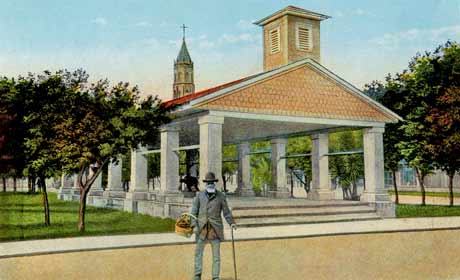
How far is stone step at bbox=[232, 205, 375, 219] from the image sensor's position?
1706cm

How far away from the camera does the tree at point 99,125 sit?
15.3 m

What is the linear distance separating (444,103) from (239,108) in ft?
30.5

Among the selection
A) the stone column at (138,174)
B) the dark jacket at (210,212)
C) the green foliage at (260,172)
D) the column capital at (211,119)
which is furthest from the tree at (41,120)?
the green foliage at (260,172)

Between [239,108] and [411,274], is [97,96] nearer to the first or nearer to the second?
[239,108]

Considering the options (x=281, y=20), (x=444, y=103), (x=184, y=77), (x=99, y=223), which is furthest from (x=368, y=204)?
(x=184, y=77)

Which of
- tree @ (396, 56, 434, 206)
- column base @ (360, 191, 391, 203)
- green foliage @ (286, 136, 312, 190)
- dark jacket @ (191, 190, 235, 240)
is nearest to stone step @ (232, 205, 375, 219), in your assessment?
column base @ (360, 191, 391, 203)

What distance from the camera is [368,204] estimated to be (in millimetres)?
20297

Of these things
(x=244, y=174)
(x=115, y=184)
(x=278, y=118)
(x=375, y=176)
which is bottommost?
(x=115, y=184)

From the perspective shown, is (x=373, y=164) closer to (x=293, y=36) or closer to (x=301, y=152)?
(x=293, y=36)

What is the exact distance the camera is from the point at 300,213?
59.0 ft

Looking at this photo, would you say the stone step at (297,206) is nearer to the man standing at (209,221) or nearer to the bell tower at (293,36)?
the bell tower at (293,36)

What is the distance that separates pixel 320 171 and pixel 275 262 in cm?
1337

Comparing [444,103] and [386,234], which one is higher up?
[444,103]

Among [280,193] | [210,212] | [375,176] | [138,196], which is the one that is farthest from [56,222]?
[375,176]
